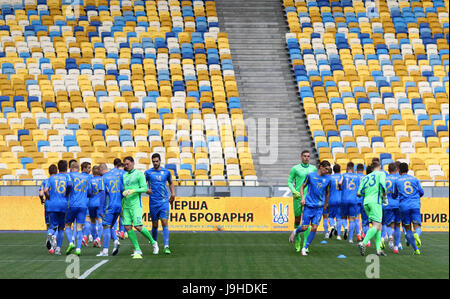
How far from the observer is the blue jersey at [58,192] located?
49.4ft

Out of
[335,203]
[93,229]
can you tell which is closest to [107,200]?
[93,229]

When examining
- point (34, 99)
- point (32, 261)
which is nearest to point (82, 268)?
point (32, 261)

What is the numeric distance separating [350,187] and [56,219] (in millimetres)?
7721

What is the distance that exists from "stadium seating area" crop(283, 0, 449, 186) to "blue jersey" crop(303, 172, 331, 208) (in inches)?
477

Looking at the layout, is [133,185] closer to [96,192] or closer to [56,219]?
[56,219]

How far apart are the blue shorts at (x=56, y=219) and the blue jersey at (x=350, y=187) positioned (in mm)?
7458

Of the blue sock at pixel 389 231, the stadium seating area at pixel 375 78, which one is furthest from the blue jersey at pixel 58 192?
the stadium seating area at pixel 375 78

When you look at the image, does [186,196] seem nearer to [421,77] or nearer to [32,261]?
[32,261]

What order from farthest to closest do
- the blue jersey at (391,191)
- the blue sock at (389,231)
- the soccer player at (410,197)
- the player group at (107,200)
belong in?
the blue sock at (389,231) < the blue jersey at (391,191) < the soccer player at (410,197) < the player group at (107,200)

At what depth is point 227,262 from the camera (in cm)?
1384

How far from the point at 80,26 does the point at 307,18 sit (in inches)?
418

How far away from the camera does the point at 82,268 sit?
492 inches

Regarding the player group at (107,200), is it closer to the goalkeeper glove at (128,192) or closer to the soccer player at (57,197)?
the soccer player at (57,197)

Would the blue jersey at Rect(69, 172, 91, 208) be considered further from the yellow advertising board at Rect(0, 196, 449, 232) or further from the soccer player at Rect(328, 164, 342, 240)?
the yellow advertising board at Rect(0, 196, 449, 232)
